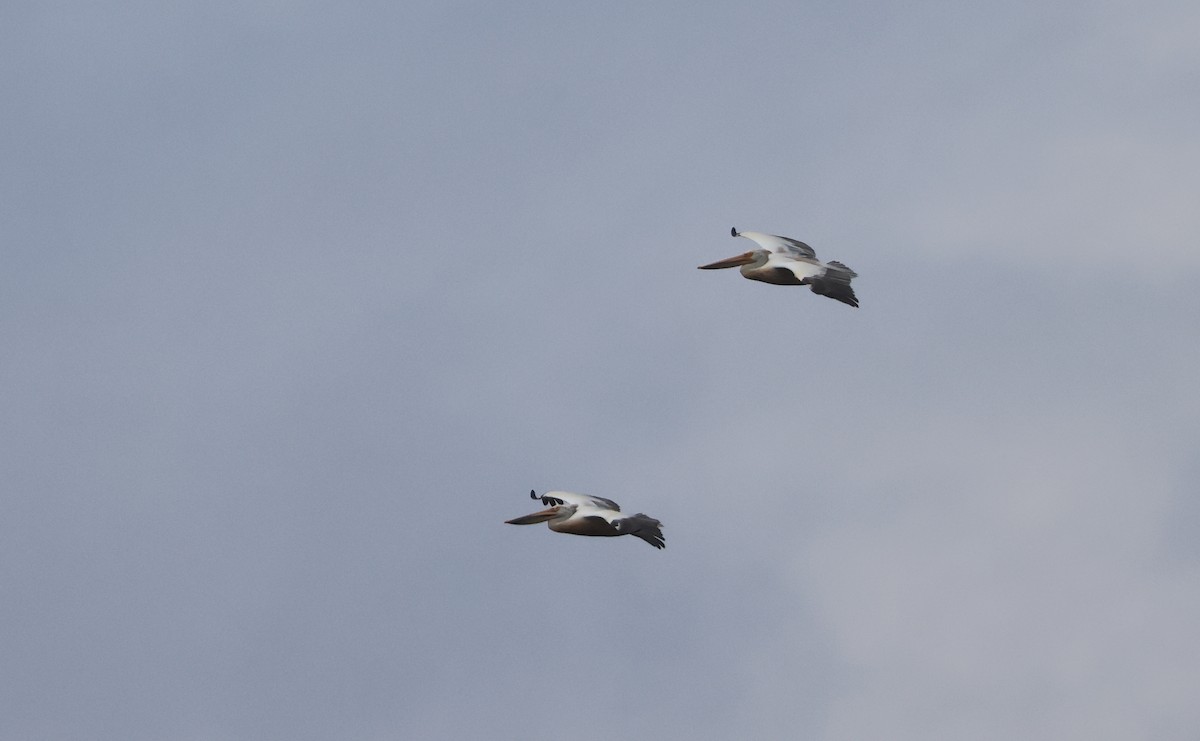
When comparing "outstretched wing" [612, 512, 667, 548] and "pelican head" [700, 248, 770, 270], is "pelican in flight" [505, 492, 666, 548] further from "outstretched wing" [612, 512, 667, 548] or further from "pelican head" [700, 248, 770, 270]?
"pelican head" [700, 248, 770, 270]

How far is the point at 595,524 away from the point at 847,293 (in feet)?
44.9

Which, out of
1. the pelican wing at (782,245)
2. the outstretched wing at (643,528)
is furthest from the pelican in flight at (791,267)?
the outstretched wing at (643,528)

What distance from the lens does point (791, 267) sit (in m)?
107

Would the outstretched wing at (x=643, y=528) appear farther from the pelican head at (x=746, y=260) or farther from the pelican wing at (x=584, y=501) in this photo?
the pelican head at (x=746, y=260)

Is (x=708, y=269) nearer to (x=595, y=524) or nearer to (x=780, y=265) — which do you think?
(x=780, y=265)

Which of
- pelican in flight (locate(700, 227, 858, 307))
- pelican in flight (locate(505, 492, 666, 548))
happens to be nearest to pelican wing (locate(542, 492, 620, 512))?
pelican in flight (locate(505, 492, 666, 548))

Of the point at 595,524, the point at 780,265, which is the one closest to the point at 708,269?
the point at 780,265

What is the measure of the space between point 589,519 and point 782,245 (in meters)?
14.6

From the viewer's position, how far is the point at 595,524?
10519cm

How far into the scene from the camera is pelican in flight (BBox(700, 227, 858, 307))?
4107 inches

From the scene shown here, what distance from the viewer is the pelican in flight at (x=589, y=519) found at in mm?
102375

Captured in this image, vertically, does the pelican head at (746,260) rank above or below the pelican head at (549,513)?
above

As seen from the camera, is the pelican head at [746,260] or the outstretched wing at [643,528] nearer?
the outstretched wing at [643,528]

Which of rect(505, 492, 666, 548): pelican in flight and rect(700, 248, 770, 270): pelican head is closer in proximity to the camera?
rect(505, 492, 666, 548): pelican in flight
